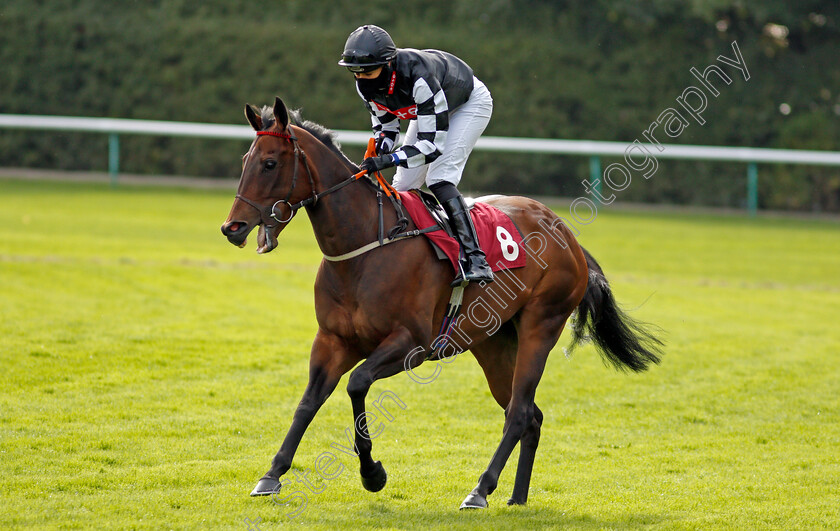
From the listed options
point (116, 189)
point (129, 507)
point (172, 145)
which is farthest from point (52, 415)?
point (172, 145)

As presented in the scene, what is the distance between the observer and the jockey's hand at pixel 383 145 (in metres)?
4.78

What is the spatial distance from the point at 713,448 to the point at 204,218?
12.0m

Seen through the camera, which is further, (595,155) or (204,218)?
(595,155)

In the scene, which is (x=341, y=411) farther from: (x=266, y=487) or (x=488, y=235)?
(x=266, y=487)

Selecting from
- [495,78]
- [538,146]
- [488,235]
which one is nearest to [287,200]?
[488,235]

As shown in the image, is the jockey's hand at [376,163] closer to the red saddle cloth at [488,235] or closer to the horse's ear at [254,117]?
the red saddle cloth at [488,235]

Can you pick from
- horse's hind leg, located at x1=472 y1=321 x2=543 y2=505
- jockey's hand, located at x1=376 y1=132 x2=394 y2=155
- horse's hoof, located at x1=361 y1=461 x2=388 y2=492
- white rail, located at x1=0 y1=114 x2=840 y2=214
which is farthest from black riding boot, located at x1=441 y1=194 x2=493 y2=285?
white rail, located at x1=0 y1=114 x2=840 y2=214

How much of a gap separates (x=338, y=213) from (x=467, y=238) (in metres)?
0.72

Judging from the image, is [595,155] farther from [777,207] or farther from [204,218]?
[204,218]

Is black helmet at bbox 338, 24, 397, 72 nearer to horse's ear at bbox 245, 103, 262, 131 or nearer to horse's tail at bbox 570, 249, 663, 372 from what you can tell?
horse's ear at bbox 245, 103, 262, 131

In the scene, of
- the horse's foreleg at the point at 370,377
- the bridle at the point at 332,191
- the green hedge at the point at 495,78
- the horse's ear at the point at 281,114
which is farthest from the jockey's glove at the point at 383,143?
the green hedge at the point at 495,78

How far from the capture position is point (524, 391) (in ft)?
15.9

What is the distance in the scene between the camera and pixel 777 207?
2055cm

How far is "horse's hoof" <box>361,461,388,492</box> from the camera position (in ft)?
14.4
